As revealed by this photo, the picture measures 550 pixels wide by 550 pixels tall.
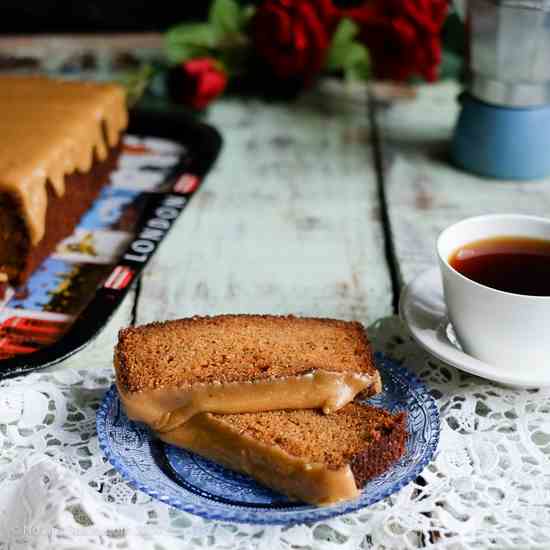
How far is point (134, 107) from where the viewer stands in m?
2.06

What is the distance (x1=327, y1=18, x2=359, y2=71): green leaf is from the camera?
6.87ft

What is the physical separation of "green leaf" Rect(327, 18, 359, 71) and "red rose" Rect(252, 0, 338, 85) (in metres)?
0.02

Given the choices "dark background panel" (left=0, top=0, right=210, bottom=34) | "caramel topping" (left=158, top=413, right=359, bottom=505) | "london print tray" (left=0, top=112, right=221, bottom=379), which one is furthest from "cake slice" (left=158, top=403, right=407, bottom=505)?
"dark background panel" (left=0, top=0, right=210, bottom=34)

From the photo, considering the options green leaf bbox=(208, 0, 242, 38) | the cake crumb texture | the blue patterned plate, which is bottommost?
the blue patterned plate

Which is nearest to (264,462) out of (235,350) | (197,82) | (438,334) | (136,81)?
(235,350)

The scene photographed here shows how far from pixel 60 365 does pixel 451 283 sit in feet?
1.77

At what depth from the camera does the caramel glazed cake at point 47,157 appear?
1406 millimetres

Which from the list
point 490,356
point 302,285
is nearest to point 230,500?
point 490,356

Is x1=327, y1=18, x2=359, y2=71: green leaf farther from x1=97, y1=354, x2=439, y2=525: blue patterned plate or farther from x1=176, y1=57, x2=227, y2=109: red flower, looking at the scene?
x1=97, y1=354, x2=439, y2=525: blue patterned plate

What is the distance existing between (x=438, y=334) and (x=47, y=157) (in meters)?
0.72

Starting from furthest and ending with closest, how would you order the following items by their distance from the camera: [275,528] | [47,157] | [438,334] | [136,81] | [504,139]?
[136,81] < [504,139] < [47,157] < [438,334] < [275,528]

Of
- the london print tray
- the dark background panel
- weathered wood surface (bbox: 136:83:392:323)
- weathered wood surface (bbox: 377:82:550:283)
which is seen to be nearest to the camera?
the london print tray

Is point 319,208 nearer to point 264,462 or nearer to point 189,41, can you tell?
point 189,41

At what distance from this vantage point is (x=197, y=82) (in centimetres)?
205
